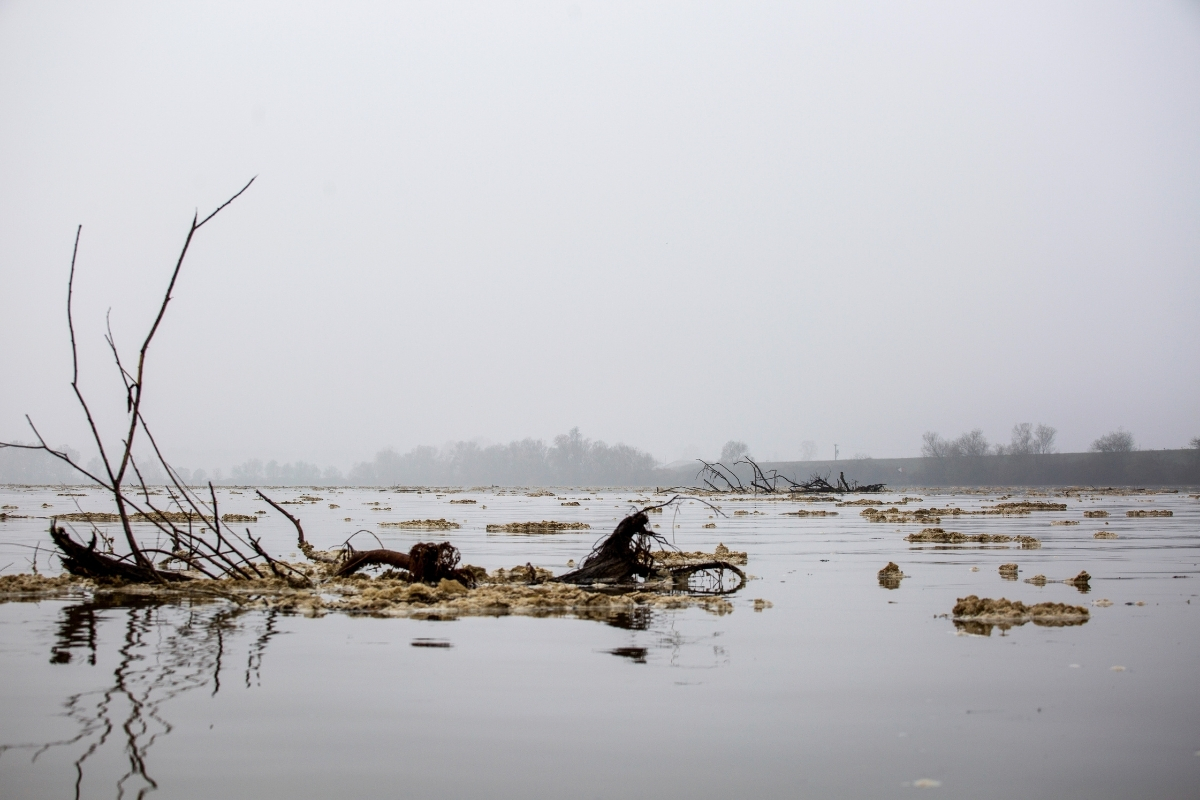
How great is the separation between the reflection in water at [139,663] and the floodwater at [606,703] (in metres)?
0.02

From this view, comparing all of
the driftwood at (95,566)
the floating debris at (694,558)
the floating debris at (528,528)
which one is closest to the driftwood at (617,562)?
the floating debris at (694,558)

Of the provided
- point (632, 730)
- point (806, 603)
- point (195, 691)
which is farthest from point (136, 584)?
point (632, 730)

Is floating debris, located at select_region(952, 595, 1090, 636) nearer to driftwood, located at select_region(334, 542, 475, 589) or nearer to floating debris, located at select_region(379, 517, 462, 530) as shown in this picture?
driftwood, located at select_region(334, 542, 475, 589)

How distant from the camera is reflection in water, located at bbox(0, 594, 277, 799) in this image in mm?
3926

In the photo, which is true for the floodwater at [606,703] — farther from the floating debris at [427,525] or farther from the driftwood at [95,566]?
the floating debris at [427,525]

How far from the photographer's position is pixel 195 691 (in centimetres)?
491

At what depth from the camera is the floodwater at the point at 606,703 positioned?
12.0ft

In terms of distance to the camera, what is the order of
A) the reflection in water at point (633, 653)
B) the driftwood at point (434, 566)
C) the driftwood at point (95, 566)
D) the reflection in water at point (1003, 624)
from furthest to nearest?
1. the driftwood at point (95, 566)
2. the driftwood at point (434, 566)
3. the reflection in water at point (1003, 624)
4. the reflection in water at point (633, 653)

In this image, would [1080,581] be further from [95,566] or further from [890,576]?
[95,566]

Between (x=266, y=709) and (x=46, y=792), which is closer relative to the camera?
(x=46, y=792)

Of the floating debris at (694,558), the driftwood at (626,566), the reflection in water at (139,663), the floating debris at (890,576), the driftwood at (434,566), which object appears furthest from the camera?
the floating debris at (694,558)

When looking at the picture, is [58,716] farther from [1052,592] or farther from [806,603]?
[1052,592]

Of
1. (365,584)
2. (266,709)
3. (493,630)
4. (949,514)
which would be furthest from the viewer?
(949,514)

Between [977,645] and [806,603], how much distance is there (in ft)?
7.60
